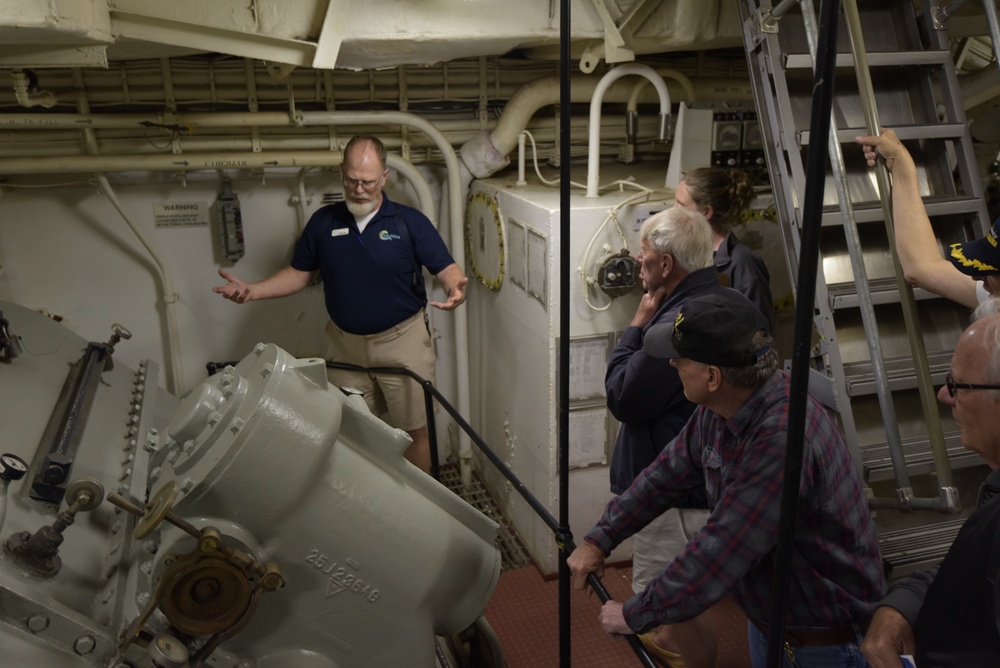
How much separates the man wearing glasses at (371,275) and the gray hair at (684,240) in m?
1.31

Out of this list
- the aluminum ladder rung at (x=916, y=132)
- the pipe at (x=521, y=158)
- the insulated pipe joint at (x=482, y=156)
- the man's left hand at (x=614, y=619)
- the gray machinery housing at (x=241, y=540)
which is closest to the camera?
the gray machinery housing at (x=241, y=540)

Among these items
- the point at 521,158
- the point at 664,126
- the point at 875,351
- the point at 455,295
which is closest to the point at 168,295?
the point at 455,295

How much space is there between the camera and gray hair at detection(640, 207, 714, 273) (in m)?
2.48

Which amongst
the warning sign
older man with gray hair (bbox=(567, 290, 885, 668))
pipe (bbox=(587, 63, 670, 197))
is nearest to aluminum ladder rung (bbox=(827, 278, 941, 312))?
older man with gray hair (bbox=(567, 290, 885, 668))

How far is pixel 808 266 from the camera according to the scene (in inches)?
41.0

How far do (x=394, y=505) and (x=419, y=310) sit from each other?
2.12 m

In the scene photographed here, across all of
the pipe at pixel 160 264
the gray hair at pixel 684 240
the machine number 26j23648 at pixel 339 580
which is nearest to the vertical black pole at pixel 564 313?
the machine number 26j23648 at pixel 339 580

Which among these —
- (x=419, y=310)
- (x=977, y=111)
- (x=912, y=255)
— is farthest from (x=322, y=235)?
(x=977, y=111)

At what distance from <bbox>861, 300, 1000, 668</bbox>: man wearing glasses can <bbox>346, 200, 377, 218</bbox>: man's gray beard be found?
2749 millimetres

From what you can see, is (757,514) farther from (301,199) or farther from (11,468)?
(301,199)

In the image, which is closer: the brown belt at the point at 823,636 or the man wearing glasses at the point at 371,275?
the brown belt at the point at 823,636

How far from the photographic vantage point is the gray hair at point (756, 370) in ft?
5.74

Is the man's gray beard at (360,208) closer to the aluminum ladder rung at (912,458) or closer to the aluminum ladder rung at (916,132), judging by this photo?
the aluminum ladder rung at (916,132)

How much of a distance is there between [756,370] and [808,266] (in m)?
0.75
